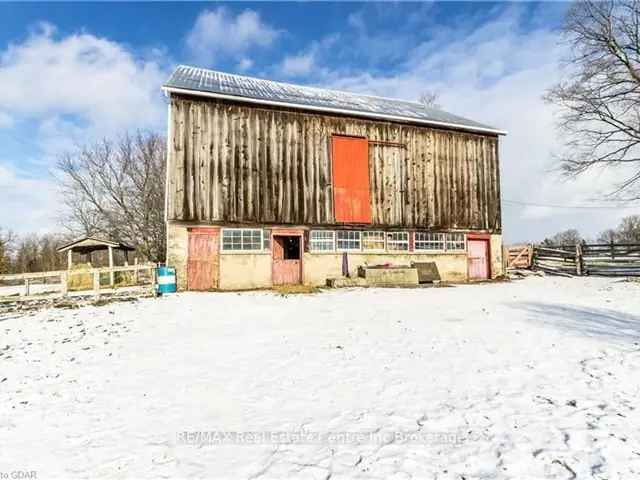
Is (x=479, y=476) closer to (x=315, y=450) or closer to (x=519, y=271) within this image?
(x=315, y=450)

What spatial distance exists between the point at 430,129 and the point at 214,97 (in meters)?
11.1

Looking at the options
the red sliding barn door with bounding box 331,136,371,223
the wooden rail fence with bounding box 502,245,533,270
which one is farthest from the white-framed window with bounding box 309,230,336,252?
the wooden rail fence with bounding box 502,245,533,270

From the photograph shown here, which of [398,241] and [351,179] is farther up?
[351,179]

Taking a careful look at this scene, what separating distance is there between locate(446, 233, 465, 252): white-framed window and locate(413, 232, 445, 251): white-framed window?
387 mm

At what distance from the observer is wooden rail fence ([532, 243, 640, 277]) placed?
2055 centimetres

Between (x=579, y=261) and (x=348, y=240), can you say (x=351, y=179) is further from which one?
(x=579, y=261)

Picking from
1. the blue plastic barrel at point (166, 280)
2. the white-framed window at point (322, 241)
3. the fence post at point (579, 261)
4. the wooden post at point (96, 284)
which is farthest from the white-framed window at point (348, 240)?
the fence post at point (579, 261)

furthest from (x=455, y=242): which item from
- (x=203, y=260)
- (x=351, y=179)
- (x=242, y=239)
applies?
(x=203, y=260)

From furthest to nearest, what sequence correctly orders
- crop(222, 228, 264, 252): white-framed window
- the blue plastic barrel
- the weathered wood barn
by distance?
crop(222, 228, 264, 252): white-framed window, the weathered wood barn, the blue plastic barrel

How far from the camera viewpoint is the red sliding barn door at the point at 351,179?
17.0 meters

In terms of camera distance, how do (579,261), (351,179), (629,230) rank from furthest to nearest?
(629,230) → (579,261) → (351,179)

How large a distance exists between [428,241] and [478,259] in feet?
11.7

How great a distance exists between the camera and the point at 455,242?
1938 cm

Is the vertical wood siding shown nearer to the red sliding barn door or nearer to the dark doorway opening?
the red sliding barn door
